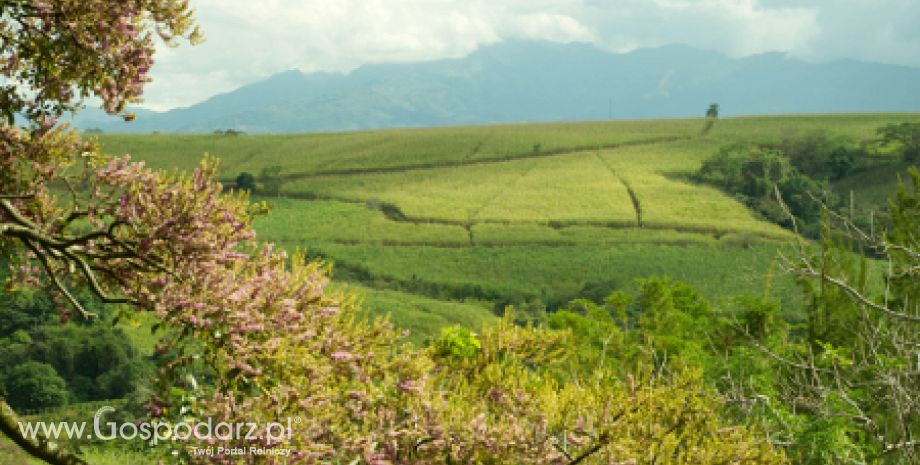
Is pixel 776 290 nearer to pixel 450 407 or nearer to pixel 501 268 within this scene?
pixel 501 268

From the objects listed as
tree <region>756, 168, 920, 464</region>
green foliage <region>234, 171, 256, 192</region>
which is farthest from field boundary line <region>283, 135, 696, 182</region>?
tree <region>756, 168, 920, 464</region>

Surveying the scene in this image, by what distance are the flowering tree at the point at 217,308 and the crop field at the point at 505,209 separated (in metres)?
61.5

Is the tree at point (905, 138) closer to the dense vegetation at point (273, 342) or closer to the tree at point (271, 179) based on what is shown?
the tree at point (271, 179)

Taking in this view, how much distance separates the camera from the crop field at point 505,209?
9888 centimetres

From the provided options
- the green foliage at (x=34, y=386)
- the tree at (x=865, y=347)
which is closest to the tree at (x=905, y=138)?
the tree at (x=865, y=347)

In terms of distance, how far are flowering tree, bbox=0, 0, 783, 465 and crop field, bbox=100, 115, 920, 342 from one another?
2422 inches

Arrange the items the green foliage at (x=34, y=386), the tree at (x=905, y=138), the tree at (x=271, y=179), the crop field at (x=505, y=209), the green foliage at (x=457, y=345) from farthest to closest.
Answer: the tree at (x=271, y=179) → the tree at (x=905, y=138) → the crop field at (x=505, y=209) → the green foliage at (x=34, y=386) → the green foliage at (x=457, y=345)

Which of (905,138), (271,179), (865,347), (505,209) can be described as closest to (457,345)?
(865,347)

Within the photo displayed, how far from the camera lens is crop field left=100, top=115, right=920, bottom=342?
98.9m

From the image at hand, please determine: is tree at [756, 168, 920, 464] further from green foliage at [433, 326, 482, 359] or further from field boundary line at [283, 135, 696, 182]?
field boundary line at [283, 135, 696, 182]

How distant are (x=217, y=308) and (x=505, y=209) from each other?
386 ft

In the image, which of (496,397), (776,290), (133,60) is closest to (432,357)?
(496,397)

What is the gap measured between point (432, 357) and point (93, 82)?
603cm

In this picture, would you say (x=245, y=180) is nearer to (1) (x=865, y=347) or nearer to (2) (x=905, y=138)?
(2) (x=905, y=138)
